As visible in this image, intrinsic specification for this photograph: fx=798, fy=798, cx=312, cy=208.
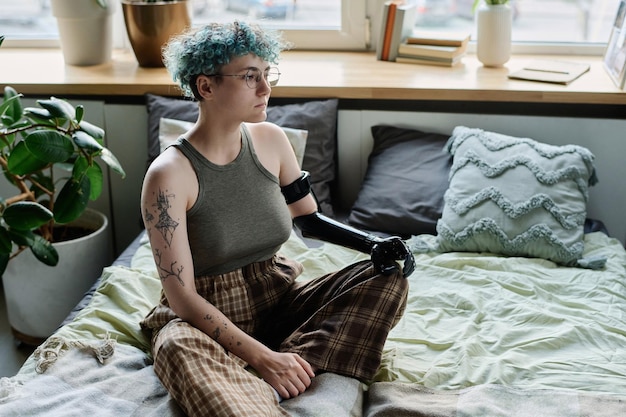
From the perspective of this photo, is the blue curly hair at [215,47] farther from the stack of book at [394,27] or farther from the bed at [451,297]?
the stack of book at [394,27]

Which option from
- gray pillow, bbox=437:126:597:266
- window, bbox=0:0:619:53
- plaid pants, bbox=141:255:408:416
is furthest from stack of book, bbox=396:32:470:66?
plaid pants, bbox=141:255:408:416

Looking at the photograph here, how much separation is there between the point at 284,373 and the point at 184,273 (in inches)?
11.2

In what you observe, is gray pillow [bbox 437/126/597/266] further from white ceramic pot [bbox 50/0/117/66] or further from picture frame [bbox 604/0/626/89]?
white ceramic pot [bbox 50/0/117/66]

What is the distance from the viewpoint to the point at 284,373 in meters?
1.60

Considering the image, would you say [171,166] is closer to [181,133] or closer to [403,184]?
[181,133]

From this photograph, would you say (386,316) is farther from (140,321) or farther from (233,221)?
(140,321)

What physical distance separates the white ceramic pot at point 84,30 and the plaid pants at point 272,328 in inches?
54.6

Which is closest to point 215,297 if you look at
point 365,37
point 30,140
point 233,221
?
point 233,221

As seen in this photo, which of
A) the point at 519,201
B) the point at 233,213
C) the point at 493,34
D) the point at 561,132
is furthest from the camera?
the point at 493,34

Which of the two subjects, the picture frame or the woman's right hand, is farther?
the picture frame

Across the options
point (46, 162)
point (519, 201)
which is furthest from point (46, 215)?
point (519, 201)

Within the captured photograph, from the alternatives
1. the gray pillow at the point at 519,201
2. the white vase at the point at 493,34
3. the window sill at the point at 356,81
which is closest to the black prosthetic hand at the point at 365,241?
the gray pillow at the point at 519,201

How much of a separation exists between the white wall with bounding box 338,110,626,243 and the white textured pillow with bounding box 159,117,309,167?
0.23 meters

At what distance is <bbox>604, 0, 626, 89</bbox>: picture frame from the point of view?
2477mm
